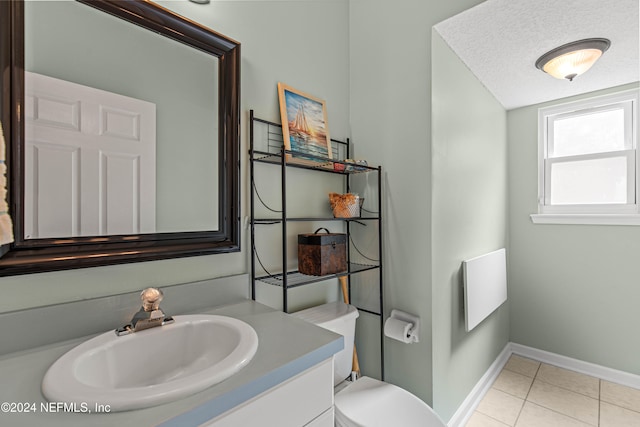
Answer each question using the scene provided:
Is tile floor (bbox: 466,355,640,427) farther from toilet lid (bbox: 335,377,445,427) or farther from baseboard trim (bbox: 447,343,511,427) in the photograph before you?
toilet lid (bbox: 335,377,445,427)

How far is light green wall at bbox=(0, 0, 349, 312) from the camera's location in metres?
0.82

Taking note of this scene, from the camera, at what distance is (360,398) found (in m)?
1.28

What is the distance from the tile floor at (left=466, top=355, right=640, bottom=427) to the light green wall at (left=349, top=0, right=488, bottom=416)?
70cm

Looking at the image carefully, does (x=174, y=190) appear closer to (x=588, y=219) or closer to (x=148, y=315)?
(x=148, y=315)

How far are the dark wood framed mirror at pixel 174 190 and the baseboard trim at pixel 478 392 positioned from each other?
158 centimetres

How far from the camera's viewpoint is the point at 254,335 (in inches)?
31.4

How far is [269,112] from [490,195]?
1.75 meters

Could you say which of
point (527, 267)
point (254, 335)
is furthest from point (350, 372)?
point (527, 267)

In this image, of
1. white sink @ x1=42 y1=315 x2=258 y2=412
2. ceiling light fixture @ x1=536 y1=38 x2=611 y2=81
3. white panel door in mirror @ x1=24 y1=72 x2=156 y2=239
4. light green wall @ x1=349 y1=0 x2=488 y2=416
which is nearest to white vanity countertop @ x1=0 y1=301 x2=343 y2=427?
white sink @ x1=42 y1=315 x2=258 y2=412

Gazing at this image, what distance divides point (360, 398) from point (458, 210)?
3.68ft

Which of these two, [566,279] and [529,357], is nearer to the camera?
[566,279]

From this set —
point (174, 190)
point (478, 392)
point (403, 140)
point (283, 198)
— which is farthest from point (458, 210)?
point (174, 190)

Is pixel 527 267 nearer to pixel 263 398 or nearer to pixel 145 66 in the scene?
pixel 263 398

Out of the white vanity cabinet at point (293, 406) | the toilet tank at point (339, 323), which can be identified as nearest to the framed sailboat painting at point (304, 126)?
the toilet tank at point (339, 323)
